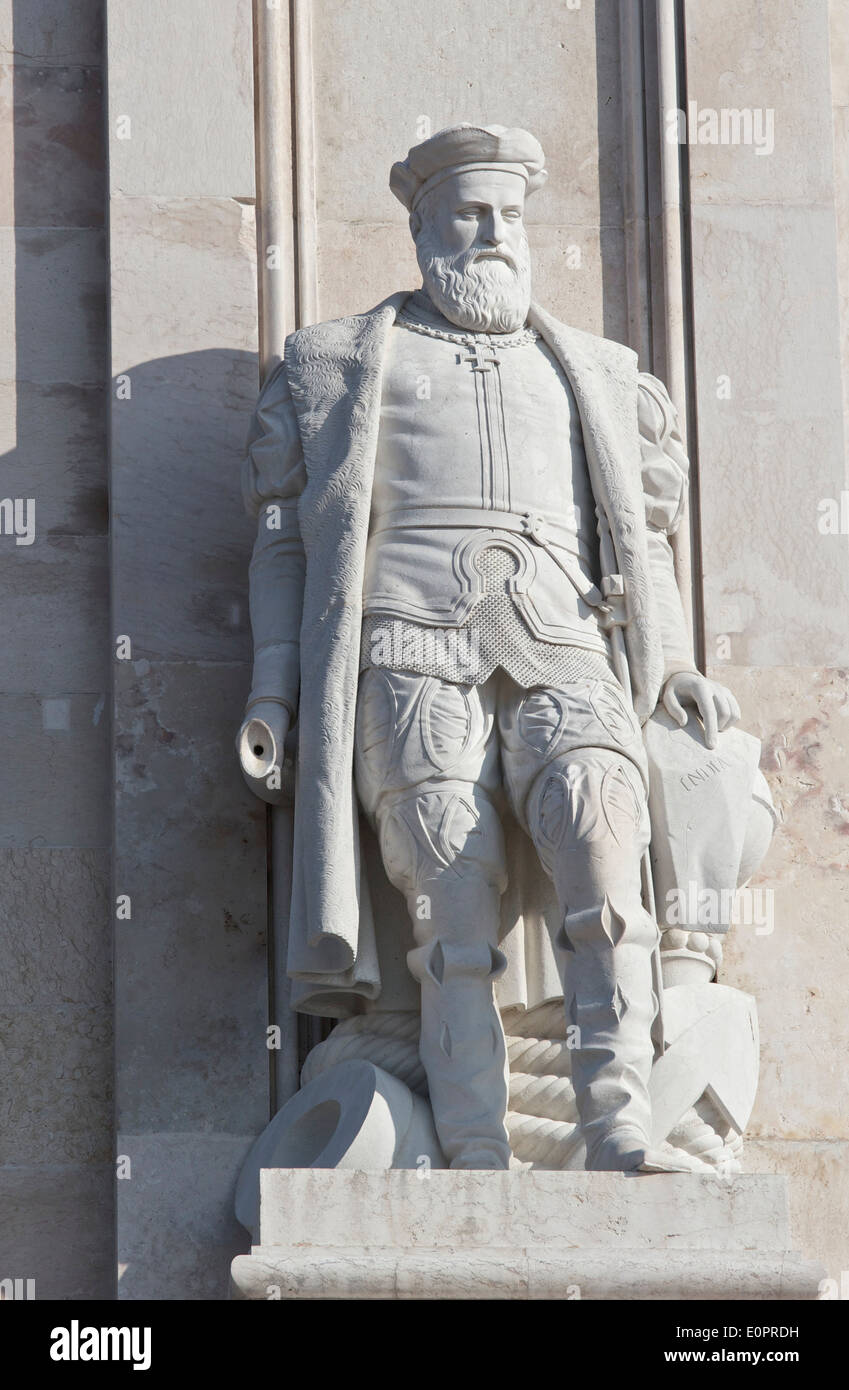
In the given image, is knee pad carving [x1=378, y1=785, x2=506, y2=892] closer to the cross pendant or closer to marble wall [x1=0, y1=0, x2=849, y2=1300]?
marble wall [x1=0, y1=0, x2=849, y2=1300]

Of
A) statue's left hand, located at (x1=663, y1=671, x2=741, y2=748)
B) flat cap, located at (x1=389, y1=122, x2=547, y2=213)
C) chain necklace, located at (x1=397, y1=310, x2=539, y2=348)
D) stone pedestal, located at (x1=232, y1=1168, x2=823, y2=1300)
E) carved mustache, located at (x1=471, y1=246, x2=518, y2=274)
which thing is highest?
flat cap, located at (x1=389, y1=122, x2=547, y2=213)

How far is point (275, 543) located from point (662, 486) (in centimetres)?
108

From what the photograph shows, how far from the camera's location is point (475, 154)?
8242 millimetres

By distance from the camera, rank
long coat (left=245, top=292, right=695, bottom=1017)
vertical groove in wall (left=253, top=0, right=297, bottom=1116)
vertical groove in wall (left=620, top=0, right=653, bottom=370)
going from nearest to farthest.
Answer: long coat (left=245, top=292, right=695, bottom=1017)
vertical groove in wall (left=253, top=0, right=297, bottom=1116)
vertical groove in wall (left=620, top=0, right=653, bottom=370)

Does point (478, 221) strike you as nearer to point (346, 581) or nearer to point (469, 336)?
point (469, 336)

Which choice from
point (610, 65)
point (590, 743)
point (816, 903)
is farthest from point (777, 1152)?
point (610, 65)

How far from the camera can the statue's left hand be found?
815cm

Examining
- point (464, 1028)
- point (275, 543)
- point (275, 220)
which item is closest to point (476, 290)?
point (275, 543)

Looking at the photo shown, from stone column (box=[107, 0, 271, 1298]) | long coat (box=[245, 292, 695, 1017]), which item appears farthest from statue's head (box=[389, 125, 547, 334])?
stone column (box=[107, 0, 271, 1298])

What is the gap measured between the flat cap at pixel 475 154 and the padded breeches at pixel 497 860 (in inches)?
55.2

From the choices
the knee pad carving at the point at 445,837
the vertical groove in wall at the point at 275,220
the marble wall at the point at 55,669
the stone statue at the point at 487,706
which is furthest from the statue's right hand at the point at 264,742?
the marble wall at the point at 55,669

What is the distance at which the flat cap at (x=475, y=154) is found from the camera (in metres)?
8.22

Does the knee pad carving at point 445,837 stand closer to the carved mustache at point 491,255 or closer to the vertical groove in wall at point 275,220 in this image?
the vertical groove in wall at point 275,220
